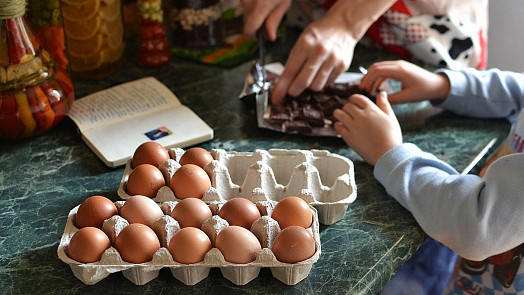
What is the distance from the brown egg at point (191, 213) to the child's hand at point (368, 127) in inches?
15.9

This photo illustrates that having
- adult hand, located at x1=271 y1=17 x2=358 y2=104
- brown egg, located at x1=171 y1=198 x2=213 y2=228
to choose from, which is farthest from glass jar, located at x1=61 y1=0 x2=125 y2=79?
brown egg, located at x1=171 y1=198 x2=213 y2=228

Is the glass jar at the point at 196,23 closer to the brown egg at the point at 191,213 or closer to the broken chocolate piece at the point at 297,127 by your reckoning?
the broken chocolate piece at the point at 297,127

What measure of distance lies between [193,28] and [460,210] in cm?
95

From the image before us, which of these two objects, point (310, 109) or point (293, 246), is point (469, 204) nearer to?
point (293, 246)

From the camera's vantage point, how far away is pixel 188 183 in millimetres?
1069

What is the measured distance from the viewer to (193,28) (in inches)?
68.1

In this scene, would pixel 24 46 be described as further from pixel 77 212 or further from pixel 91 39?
pixel 77 212

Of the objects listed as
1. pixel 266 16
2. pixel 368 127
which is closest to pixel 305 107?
pixel 368 127

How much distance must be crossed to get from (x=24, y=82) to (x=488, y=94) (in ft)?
3.30

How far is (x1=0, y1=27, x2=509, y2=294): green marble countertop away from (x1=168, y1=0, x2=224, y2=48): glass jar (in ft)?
0.33

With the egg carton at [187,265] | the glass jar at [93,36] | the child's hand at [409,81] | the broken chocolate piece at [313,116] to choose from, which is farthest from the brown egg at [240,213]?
the glass jar at [93,36]

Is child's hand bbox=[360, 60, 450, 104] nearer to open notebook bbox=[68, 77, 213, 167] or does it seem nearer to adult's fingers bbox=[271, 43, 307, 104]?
adult's fingers bbox=[271, 43, 307, 104]

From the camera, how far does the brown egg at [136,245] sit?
36.3 inches

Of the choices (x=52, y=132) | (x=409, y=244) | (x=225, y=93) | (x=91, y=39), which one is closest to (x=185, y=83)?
(x=225, y=93)
